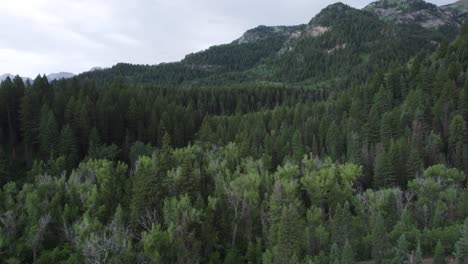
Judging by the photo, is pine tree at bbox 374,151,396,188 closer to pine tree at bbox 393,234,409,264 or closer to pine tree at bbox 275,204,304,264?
pine tree at bbox 393,234,409,264

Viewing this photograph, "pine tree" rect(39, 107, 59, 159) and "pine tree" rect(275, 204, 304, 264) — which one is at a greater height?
"pine tree" rect(39, 107, 59, 159)

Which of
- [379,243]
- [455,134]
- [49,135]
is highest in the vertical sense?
[49,135]

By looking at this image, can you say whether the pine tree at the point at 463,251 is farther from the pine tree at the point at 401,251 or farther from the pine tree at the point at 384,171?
the pine tree at the point at 384,171

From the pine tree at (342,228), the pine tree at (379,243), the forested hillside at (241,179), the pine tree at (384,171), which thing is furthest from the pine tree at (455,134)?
the pine tree at (379,243)

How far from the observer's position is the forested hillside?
54.0 meters

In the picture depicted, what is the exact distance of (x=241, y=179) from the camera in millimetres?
72125

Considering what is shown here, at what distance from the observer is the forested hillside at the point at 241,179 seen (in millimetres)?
53969

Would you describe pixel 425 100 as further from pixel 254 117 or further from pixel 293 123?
pixel 254 117

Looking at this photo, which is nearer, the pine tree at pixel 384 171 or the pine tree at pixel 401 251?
the pine tree at pixel 401 251

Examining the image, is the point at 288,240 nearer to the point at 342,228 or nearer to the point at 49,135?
the point at 342,228

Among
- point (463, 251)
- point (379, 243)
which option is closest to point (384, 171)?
point (379, 243)

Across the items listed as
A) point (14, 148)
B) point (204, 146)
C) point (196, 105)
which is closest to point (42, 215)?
point (14, 148)

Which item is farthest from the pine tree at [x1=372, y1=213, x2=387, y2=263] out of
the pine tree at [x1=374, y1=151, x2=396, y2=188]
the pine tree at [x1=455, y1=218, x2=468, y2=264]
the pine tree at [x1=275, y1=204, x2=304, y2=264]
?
the pine tree at [x1=374, y1=151, x2=396, y2=188]

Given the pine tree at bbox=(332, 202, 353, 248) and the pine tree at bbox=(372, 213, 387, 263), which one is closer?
the pine tree at bbox=(372, 213, 387, 263)
